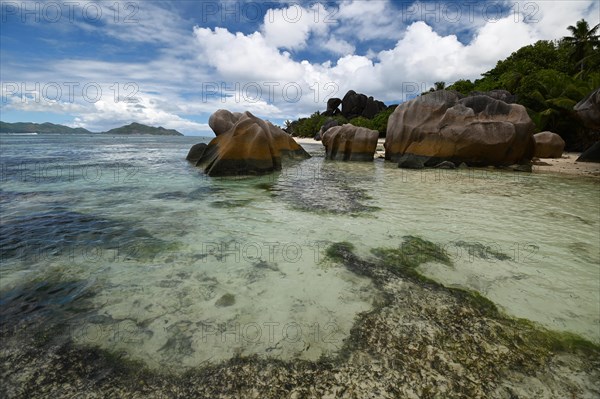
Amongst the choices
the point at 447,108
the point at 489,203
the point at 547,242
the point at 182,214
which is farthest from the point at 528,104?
the point at 182,214

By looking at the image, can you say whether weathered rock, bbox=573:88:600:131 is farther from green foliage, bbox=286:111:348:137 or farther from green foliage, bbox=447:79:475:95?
green foliage, bbox=286:111:348:137

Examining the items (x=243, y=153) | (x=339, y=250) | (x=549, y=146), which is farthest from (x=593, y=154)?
(x=339, y=250)

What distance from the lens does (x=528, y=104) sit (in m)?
24.5

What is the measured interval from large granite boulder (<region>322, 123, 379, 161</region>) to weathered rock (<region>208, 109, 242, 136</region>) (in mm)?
6695

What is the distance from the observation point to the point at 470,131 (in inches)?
541

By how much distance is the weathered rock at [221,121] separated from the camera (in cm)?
1525

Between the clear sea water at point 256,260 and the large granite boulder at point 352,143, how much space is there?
9667 millimetres

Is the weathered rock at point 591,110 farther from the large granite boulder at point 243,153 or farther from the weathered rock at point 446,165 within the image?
the large granite boulder at point 243,153

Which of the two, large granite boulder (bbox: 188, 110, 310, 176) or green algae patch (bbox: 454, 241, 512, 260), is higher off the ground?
large granite boulder (bbox: 188, 110, 310, 176)

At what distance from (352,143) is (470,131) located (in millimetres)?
6407

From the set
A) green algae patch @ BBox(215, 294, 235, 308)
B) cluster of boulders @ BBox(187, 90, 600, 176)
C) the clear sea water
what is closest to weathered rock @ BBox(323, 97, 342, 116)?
cluster of boulders @ BBox(187, 90, 600, 176)

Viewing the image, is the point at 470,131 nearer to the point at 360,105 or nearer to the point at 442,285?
the point at 442,285

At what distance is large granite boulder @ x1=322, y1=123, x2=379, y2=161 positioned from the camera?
17.8 m


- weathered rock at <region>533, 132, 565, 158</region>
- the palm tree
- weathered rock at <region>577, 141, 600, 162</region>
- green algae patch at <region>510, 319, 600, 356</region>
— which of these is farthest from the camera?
the palm tree
